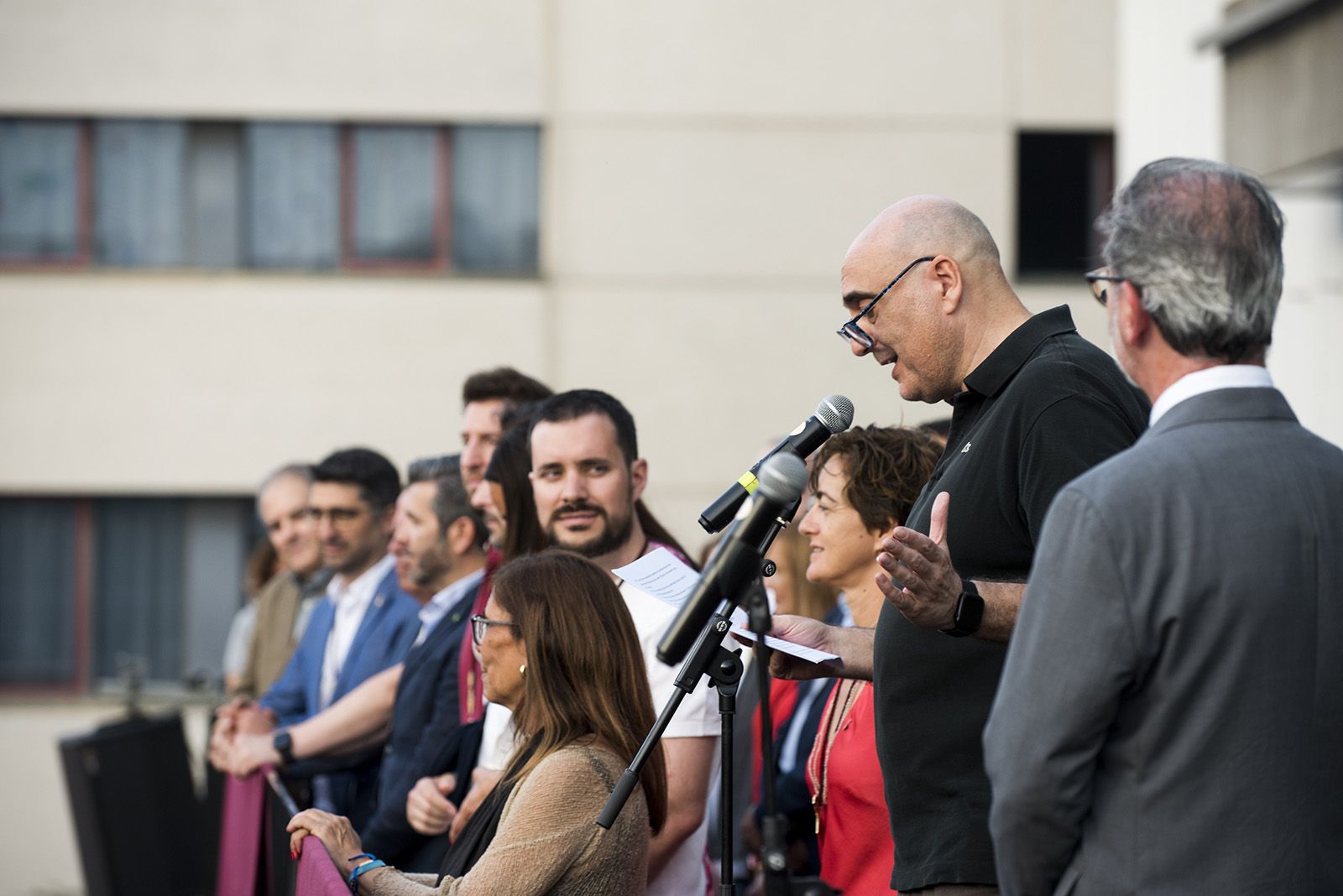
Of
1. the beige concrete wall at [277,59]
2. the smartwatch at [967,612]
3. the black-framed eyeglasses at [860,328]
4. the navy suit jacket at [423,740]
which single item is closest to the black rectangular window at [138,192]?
the beige concrete wall at [277,59]

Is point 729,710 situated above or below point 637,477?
below

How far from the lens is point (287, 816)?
500cm

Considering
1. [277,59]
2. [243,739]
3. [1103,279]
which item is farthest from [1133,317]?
[277,59]

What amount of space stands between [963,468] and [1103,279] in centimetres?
78

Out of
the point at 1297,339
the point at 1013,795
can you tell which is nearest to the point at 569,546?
the point at 1013,795

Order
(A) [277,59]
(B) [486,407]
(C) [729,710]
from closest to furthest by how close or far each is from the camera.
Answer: (C) [729,710]
(B) [486,407]
(A) [277,59]

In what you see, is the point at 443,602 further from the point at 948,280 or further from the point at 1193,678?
the point at 1193,678

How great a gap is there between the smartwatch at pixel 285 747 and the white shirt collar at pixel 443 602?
0.60 m

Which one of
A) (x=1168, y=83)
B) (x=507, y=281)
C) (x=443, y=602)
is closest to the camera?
(x=443, y=602)

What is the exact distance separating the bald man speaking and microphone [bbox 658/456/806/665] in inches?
15.0

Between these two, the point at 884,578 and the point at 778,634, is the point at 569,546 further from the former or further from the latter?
the point at 884,578

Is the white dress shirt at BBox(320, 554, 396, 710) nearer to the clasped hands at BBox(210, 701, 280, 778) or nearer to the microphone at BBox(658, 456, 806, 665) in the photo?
the clasped hands at BBox(210, 701, 280, 778)

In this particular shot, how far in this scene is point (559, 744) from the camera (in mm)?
A: 3691

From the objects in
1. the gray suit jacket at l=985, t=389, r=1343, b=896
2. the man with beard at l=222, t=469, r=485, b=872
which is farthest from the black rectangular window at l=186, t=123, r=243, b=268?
the gray suit jacket at l=985, t=389, r=1343, b=896
